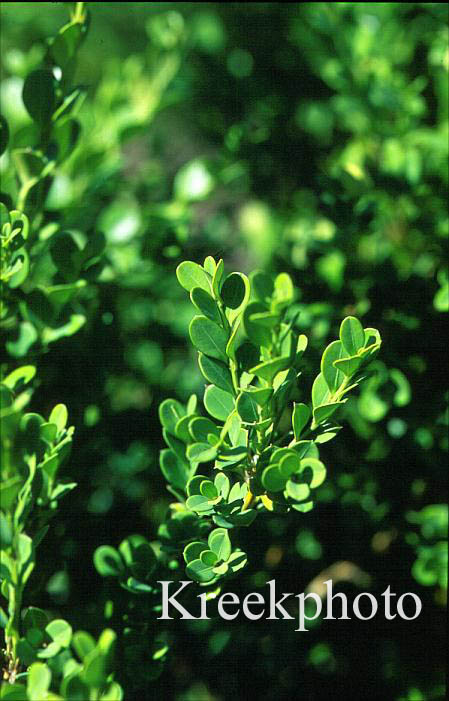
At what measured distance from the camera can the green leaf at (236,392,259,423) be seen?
658 millimetres

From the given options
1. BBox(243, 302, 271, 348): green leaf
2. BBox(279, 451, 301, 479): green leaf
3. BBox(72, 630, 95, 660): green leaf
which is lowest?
BBox(72, 630, 95, 660): green leaf

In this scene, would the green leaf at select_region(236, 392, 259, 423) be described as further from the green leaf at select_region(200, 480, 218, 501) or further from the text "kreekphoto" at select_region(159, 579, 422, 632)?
the text "kreekphoto" at select_region(159, 579, 422, 632)

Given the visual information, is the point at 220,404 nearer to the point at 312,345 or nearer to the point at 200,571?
the point at 200,571

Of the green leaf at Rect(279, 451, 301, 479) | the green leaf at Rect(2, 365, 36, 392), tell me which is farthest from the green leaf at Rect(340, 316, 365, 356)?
the green leaf at Rect(2, 365, 36, 392)

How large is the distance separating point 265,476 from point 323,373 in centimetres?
11

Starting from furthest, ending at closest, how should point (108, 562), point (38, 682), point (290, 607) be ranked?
1. point (290, 607)
2. point (108, 562)
3. point (38, 682)

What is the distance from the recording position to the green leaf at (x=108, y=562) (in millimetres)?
851

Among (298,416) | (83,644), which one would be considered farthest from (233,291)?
(83,644)

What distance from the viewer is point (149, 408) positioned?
3.93ft

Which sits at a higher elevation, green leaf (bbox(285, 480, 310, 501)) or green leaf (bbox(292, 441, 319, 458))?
green leaf (bbox(292, 441, 319, 458))

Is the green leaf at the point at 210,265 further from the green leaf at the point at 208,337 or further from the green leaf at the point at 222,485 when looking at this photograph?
the green leaf at the point at 222,485

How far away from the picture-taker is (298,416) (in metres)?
0.67

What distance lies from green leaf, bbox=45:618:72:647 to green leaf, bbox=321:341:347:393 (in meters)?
0.33

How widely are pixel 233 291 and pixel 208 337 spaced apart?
49mm
